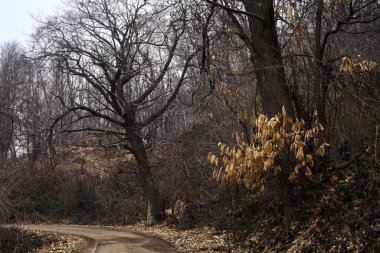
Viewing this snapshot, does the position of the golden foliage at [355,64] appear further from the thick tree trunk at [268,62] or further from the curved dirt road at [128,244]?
the curved dirt road at [128,244]

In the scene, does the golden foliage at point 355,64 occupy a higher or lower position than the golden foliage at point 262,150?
higher

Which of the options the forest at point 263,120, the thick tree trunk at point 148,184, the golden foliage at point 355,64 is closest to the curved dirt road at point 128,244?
the forest at point 263,120

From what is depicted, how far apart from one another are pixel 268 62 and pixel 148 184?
15.2 m

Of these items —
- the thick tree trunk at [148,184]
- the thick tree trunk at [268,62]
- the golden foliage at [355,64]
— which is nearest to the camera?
the golden foliage at [355,64]

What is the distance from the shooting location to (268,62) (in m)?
11.4

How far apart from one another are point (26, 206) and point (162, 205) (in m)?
13.8

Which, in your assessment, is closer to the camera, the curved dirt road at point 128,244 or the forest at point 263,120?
the forest at point 263,120

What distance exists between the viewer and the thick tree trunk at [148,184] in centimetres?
2470

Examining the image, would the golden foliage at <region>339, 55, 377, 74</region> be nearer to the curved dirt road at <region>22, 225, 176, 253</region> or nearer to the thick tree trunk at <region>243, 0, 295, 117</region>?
the thick tree trunk at <region>243, 0, 295, 117</region>

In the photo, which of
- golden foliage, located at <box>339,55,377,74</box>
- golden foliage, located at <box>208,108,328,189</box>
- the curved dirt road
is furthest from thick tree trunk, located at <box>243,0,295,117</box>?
the curved dirt road

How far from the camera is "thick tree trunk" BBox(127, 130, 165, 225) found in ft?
81.0

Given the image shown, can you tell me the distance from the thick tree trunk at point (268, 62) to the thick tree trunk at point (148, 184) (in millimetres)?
14505

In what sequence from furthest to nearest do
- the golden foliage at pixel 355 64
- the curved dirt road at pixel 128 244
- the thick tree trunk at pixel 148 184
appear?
the thick tree trunk at pixel 148 184 < the curved dirt road at pixel 128 244 < the golden foliage at pixel 355 64

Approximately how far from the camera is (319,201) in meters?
10.4
